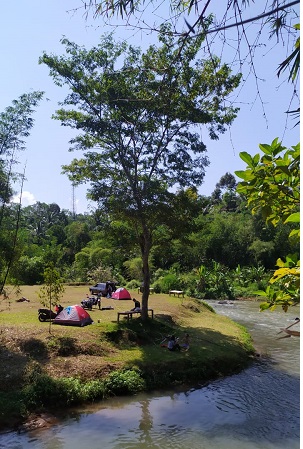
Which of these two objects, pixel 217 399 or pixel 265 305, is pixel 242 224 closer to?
pixel 217 399

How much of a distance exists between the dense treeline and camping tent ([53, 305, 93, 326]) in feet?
7.31

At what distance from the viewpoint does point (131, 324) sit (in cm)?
1659

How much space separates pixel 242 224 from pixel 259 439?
139 ft

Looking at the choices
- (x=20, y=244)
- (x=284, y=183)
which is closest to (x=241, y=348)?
(x=20, y=244)

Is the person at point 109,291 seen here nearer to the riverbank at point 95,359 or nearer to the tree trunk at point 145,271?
the riverbank at point 95,359

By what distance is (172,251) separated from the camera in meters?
19.9

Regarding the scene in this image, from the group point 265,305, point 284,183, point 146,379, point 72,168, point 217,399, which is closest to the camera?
point 265,305

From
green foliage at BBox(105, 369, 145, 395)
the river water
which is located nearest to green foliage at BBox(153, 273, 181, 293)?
the river water

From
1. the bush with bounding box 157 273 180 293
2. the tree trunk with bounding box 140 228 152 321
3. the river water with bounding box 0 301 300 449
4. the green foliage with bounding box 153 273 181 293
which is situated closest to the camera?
the river water with bounding box 0 301 300 449

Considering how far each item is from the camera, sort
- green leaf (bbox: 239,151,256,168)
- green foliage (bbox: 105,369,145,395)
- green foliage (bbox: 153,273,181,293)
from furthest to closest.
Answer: green foliage (bbox: 153,273,181,293), green foliage (bbox: 105,369,145,395), green leaf (bbox: 239,151,256,168)

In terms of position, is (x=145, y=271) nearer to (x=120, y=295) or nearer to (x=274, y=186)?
(x=120, y=295)

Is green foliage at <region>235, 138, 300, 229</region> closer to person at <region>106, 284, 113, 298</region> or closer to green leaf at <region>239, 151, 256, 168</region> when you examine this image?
green leaf at <region>239, 151, 256, 168</region>

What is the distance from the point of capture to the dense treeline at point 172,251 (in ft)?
58.8

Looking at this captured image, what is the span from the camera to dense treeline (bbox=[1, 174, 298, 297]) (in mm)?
17922
